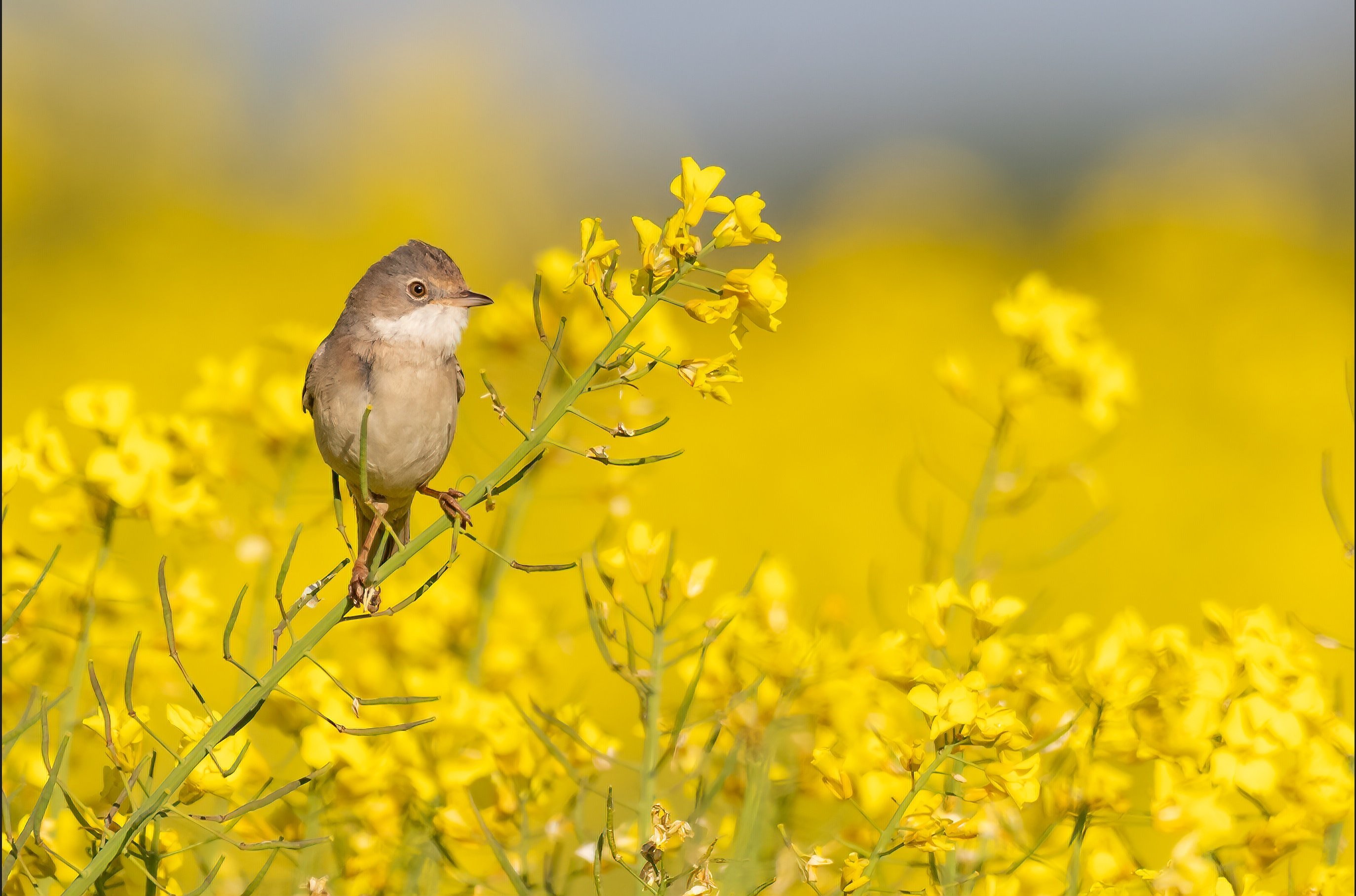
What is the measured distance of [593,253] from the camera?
1.71m

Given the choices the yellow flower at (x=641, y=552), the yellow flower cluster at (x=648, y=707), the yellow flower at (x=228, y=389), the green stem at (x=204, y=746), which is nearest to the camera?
the green stem at (x=204, y=746)

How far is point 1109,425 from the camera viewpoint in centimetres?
298

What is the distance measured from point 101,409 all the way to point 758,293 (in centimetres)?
153

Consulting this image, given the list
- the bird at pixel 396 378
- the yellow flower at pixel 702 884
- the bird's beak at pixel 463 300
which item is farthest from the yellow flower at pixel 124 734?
the bird's beak at pixel 463 300

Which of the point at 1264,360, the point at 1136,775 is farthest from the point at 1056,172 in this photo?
the point at 1136,775

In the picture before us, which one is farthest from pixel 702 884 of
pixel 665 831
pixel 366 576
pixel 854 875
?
pixel 366 576

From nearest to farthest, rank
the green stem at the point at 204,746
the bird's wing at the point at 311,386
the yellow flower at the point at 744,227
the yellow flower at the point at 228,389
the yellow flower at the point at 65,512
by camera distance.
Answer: the green stem at the point at 204,746 < the yellow flower at the point at 744,227 < the yellow flower at the point at 65,512 < the bird's wing at the point at 311,386 < the yellow flower at the point at 228,389

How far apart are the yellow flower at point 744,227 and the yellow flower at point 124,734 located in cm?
113

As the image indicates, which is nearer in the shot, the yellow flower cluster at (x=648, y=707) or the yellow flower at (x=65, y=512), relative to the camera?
the yellow flower cluster at (x=648, y=707)

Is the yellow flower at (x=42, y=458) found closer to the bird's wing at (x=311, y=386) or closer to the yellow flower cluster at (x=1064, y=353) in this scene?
the bird's wing at (x=311, y=386)

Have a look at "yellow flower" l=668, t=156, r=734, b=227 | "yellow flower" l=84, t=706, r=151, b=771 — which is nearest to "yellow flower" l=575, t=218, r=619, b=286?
"yellow flower" l=668, t=156, r=734, b=227

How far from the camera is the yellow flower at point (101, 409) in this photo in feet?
8.32

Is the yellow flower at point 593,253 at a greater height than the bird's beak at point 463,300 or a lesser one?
lesser

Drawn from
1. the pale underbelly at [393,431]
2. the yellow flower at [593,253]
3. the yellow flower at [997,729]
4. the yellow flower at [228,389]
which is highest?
the yellow flower at [228,389]
